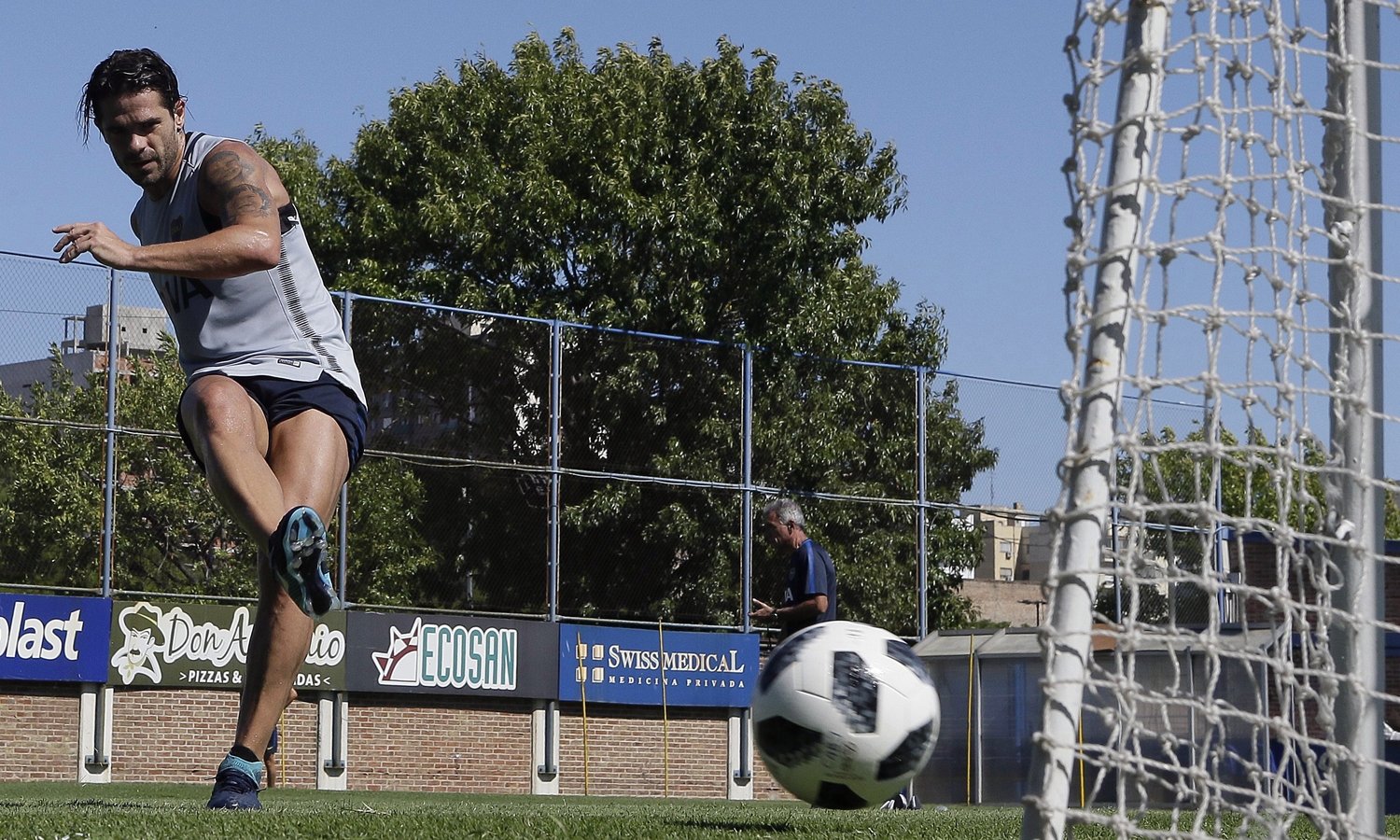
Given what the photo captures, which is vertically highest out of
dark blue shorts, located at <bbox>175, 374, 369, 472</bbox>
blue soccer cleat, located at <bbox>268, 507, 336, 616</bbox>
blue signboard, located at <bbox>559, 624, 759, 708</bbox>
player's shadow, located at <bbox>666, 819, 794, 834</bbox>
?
dark blue shorts, located at <bbox>175, 374, 369, 472</bbox>

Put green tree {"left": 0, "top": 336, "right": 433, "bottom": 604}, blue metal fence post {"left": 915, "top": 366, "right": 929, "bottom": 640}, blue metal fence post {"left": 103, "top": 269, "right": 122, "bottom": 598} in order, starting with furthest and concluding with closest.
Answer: blue metal fence post {"left": 915, "top": 366, "right": 929, "bottom": 640} → blue metal fence post {"left": 103, "top": 269, "right": 122, "bottom": 598} → green tree {"left": 0, "top": 336, "right": 433, "bottom": 604}

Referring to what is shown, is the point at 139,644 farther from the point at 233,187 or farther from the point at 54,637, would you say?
the point at 233,187

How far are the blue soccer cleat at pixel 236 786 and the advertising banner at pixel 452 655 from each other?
50.4 ft

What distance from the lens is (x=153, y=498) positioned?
2056 centimetres

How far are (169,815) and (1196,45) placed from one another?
2.97 meters

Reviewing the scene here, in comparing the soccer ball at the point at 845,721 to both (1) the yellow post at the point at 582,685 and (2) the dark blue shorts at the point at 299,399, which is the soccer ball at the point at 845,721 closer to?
(2) the dark blue shorts at the point at 299,399

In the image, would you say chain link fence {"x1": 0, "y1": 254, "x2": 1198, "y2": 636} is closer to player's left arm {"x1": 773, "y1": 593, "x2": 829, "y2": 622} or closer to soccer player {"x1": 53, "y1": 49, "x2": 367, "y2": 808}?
player's left arm {"x1": 773, "y1": 593, "x2": 829, "y2": 622}

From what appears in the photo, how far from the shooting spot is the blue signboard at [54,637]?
17.9 m

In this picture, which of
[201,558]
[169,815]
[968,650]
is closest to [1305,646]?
[169,815]

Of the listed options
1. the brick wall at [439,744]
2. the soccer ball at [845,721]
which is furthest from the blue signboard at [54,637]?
the soccer ball at [845,721]

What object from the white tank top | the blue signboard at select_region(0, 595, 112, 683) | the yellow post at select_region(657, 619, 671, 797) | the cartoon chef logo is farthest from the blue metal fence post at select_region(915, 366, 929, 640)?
the white tank top

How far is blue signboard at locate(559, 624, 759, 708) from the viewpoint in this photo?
21609mm

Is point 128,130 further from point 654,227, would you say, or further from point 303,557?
point 654,227

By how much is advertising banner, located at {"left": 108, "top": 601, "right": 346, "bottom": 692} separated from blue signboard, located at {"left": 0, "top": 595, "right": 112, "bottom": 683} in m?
0.17
